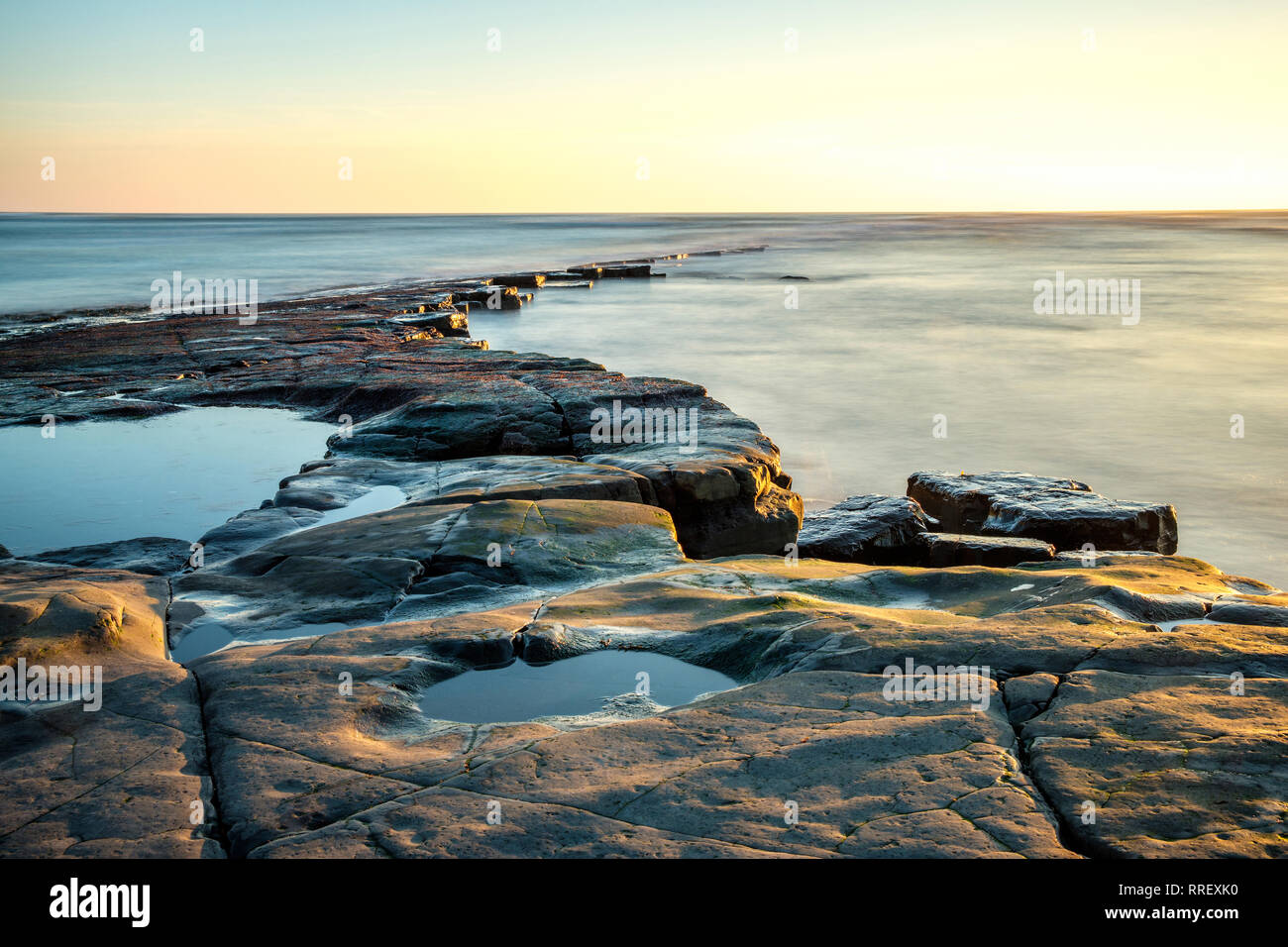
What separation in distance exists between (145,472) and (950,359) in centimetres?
1896

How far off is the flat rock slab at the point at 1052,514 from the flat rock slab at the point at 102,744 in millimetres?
7338

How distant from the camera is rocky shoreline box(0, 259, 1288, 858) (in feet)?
11.2

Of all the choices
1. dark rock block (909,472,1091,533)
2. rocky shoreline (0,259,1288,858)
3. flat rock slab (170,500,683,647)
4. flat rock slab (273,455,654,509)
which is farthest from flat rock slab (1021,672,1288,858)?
dark rock block (909,472,1091,533)

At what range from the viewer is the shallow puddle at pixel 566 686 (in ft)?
15.5

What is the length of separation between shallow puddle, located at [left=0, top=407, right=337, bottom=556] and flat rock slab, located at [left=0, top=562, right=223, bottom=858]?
3783 millimetres

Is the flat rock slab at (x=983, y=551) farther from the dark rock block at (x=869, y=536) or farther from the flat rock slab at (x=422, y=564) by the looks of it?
the flat rock slab at (x=422, y=564)

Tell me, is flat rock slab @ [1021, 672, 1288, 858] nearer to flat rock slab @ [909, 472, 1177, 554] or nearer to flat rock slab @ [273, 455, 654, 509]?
flat rock slab @ [909, 472, 1177, 554]

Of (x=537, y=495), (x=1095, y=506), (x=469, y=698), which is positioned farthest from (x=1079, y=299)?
(x=469, y=698)

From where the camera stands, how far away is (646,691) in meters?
4.91

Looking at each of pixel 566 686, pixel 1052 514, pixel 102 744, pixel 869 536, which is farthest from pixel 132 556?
pixel 1052 514

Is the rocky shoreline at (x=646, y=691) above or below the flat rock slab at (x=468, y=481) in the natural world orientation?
below

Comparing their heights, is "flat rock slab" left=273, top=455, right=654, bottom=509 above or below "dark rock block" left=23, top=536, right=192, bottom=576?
above

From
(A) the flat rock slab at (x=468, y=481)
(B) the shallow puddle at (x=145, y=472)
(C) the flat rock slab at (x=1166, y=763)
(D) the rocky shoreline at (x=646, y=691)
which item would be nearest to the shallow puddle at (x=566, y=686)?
(D) the rocky shoreline at (x=646, y=691)
